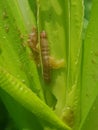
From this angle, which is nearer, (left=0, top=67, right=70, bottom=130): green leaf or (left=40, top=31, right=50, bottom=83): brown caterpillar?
(left=0, top=67, right=70, bottom=130): green leaf

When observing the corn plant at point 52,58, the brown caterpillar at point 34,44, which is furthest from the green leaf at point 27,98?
the brown caterpillar at point 34,44

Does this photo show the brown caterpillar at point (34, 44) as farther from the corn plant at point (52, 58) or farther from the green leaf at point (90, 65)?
the green leaf at point (90, 65)

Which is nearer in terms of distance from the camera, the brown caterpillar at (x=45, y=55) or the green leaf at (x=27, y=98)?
the green leaf at (x=27, y=98)

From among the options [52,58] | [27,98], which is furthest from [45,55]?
[27,98]

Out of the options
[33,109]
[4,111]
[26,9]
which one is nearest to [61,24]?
[26,9]

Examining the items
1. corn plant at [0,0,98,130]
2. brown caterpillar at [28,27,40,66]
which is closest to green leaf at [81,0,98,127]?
corn plant at [0,0,98,130]

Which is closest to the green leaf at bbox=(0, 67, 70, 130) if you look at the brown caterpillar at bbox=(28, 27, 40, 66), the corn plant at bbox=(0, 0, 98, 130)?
the corn plant at bbox=(0, 0, 98, 130)

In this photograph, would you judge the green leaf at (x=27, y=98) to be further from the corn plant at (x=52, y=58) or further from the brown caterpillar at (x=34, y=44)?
the brown caterpillar at (x=34, y=44)

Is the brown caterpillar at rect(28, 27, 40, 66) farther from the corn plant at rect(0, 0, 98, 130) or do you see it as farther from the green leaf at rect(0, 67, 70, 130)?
the green leaf at rect(0, 67, 70, 130)
